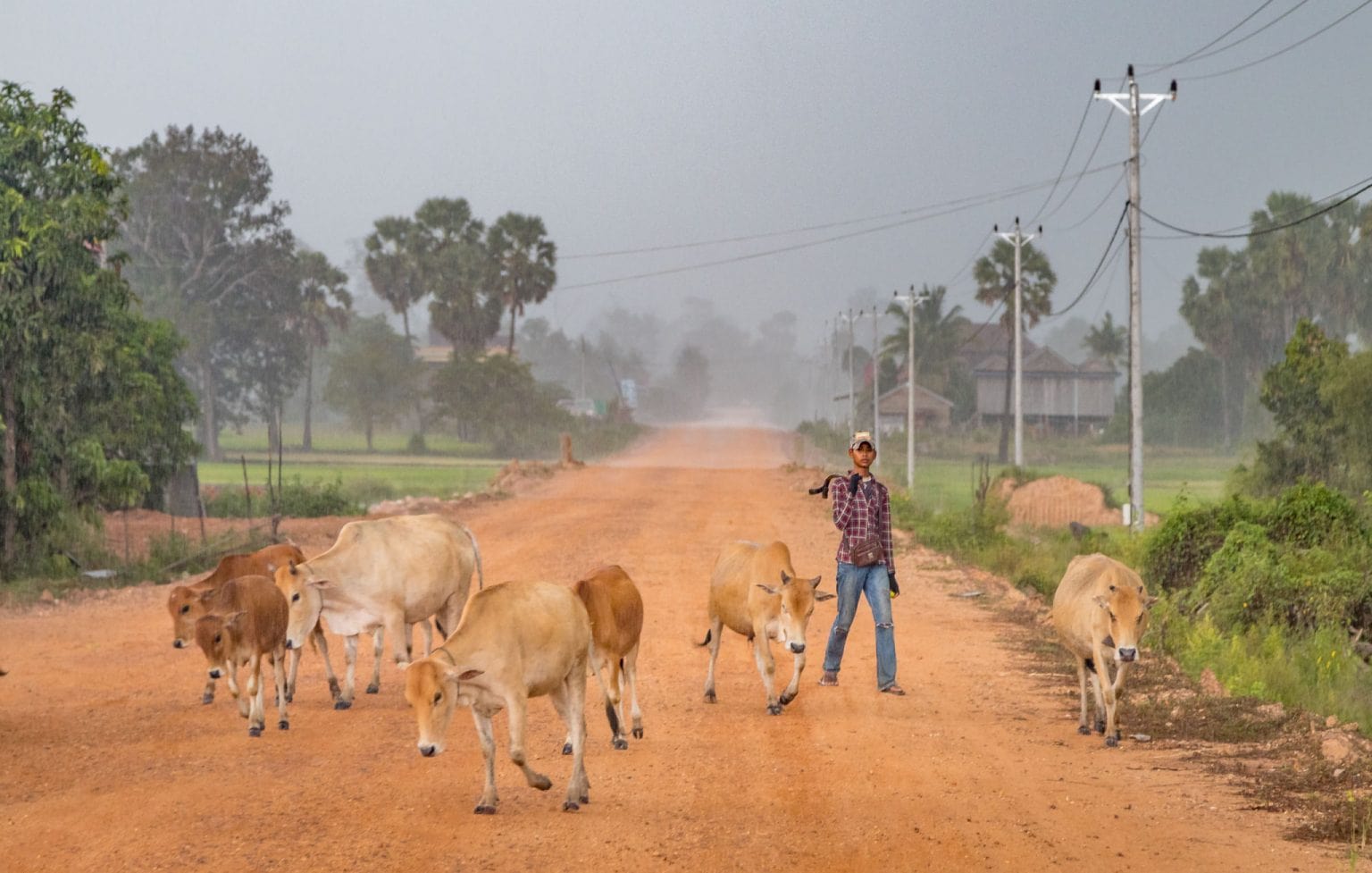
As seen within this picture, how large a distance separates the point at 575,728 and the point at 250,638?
366 cm

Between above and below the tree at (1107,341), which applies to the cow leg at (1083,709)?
below

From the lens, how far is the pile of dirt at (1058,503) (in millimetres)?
38219

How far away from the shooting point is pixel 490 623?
28.8ft

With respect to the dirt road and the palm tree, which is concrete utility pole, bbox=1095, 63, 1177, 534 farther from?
the palm tree

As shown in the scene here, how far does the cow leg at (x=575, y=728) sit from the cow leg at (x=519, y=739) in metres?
0.24

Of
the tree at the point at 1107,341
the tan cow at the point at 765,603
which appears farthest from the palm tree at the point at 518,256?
the tan cow at the point at 765,603

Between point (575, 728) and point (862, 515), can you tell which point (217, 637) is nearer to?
point (575, 728)

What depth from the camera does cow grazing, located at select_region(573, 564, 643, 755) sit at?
1016 centimetres

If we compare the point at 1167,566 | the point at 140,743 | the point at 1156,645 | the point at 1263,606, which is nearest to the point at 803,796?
the point at 140,743

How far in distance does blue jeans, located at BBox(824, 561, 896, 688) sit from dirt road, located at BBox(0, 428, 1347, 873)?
0.33 meters

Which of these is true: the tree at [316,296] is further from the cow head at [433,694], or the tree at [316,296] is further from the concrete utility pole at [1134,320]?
the cow head at [433,694]

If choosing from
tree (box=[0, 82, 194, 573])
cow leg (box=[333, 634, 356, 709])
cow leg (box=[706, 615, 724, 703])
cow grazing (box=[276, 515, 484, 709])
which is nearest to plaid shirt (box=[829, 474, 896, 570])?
cow leg (box=[706, 615, 724, 703])

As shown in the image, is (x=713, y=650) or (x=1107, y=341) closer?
(x=713, y=650)

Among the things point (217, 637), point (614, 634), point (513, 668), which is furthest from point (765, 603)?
point (217, 637)
